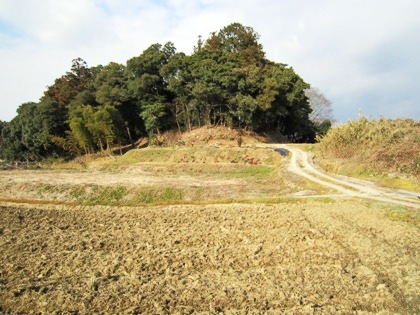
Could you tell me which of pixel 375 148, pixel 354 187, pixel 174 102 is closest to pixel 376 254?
pixel 354 187

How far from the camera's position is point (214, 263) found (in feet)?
29.8

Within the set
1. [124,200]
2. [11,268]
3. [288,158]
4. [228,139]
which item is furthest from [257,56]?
[11,268]

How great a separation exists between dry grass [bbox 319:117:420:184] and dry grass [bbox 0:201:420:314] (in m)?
6.31

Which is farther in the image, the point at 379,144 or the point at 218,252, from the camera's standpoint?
the point at 379,144

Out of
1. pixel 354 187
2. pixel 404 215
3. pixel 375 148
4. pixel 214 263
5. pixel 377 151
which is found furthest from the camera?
pixel 375 148

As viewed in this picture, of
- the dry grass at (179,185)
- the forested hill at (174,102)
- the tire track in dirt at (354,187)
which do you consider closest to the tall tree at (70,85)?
Result: the forested hill at (174,102)

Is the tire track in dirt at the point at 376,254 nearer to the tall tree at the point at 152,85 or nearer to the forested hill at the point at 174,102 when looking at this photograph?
the forested hill at the point at 174,102

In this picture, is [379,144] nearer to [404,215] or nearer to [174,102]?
[404,215]

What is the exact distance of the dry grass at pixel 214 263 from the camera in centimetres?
711

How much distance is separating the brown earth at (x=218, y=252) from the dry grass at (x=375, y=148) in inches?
92.1

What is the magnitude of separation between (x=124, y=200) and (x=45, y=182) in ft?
23.9

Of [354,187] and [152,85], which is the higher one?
[152,85]

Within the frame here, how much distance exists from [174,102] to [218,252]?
38785 millimetres

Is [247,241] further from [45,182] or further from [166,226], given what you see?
[45,182]
